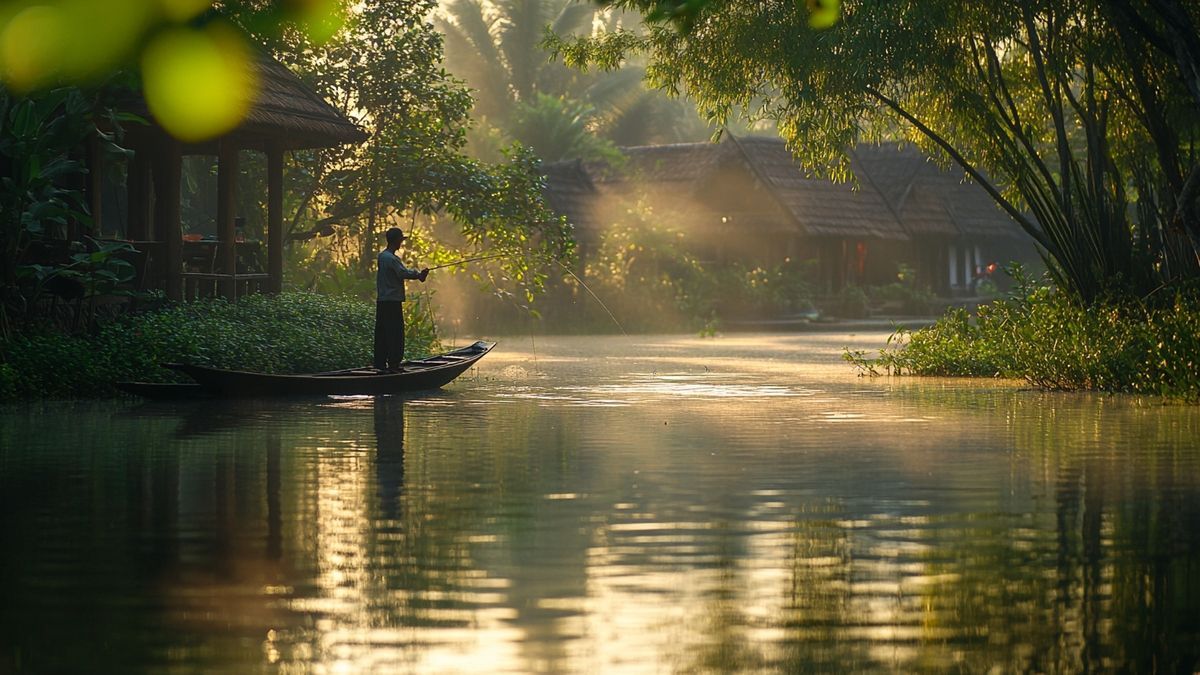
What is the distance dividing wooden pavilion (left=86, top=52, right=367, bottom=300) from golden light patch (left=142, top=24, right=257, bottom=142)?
222 millimetres

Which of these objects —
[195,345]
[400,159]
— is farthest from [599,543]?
[400,159]

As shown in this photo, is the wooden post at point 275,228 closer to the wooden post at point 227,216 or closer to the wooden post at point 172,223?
the wooden post at point 227,216

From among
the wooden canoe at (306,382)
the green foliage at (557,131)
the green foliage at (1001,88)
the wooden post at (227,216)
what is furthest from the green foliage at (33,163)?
the green foliage at (557,131)

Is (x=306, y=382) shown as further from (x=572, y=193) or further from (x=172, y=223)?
(x=572, y=193)

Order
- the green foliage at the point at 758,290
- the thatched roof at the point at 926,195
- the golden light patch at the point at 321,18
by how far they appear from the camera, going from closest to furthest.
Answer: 1. the golden light patch at the point at 321,18
2. the green foliage at the point at 758,290
3. the thatched roof at the point at 926,195

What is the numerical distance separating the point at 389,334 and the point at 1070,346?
28.0 ft

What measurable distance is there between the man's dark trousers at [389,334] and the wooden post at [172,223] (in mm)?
4067

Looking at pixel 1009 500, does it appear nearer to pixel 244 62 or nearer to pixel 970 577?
pixel 970 577

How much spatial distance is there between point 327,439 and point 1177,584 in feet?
30.2

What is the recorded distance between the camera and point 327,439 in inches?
626

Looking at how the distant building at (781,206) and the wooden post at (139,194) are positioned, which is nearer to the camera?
the wooden post at (139,194)

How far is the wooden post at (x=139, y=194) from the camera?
88.8 feet

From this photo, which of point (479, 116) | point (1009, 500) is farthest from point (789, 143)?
point (479, 116)

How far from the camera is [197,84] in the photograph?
24.5 m
